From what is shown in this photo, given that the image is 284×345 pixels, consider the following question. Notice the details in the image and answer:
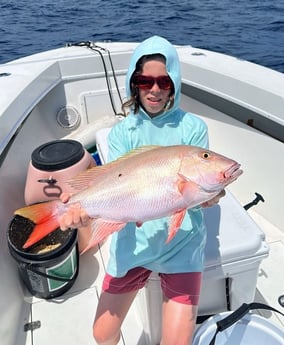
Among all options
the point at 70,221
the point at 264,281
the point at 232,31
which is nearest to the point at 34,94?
the point at 70,221

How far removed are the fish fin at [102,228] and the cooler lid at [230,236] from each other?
52 cm

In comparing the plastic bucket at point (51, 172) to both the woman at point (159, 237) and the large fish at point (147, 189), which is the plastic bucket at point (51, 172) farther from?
the large fish at point (147, 189)

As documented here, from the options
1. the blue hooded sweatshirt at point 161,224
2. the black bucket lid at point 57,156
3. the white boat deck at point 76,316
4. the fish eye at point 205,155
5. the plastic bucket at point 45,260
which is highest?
the fish eye at point 205,155

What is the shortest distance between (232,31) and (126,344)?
8269mm

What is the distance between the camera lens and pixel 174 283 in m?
1.55

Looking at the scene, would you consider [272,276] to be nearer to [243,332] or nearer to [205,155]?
[243,332]

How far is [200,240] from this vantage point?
158cm

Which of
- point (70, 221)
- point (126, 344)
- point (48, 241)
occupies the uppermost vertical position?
point (70, 221)

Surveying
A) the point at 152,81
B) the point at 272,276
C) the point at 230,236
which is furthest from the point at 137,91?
the point at 272,276

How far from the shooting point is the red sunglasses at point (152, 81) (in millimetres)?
1522

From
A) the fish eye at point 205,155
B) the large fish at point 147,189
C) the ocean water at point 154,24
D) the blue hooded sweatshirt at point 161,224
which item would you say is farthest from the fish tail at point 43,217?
the ocean water at point 154,24

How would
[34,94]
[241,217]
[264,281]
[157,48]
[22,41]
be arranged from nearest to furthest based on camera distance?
[157,48]
[241,217]
[264,281]
[34,94]
[22,41]

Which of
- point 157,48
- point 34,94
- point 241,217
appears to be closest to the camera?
point 157,48

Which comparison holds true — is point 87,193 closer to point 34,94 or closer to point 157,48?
point 157,48
